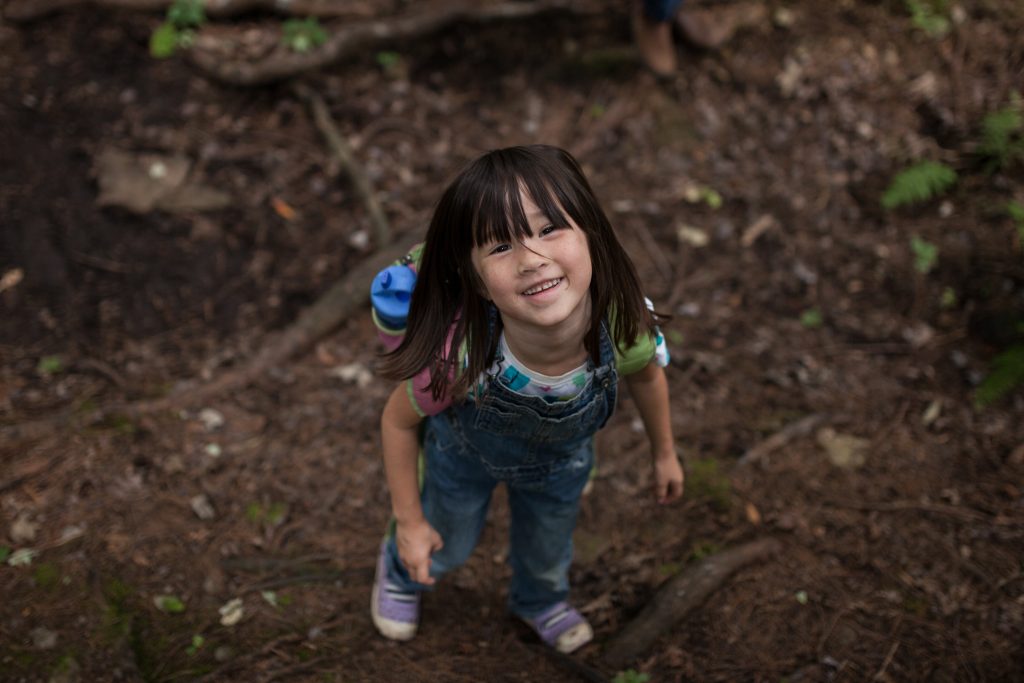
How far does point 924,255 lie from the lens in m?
4.72

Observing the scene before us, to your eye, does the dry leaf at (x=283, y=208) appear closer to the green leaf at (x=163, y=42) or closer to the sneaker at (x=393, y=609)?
the green leaf at (x=163, y=42)

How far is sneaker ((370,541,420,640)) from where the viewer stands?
3057 millimetres

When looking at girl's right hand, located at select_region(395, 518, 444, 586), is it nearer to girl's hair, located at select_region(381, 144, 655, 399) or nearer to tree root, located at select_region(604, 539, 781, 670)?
girl's hair, located at select_region(381, 144, 655, 399)

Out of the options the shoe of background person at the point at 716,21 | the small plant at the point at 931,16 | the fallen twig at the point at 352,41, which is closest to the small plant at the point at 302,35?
the fallen twig at the point at 352,41

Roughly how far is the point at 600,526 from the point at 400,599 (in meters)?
1.06

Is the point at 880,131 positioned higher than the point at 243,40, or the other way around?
the point at 243,40

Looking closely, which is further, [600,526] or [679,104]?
[679,104]

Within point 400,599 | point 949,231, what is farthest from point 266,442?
point 949,231

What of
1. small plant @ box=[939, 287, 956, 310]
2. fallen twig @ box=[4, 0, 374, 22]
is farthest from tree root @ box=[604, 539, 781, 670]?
fallen twig @ box=[4, 0, 374, 22]

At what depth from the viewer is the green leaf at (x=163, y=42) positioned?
17.0ft

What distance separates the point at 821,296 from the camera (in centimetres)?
464

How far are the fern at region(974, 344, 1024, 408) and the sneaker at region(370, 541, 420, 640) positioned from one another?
3.15 meters

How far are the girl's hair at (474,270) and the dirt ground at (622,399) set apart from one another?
1.59 metres

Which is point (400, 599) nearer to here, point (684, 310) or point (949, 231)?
point (684, 310)
